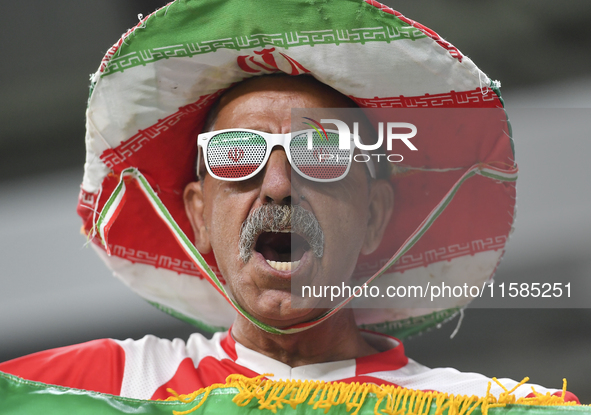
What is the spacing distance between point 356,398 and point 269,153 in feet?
1.63

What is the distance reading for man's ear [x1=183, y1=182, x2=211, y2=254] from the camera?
144cm

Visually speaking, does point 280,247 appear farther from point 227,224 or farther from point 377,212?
point 377,212

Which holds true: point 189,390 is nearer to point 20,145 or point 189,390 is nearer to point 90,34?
point 90,34

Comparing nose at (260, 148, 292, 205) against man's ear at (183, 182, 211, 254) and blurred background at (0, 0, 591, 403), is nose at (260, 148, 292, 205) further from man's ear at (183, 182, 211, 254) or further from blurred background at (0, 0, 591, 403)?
blurred background at (0, 0, 591, 403)

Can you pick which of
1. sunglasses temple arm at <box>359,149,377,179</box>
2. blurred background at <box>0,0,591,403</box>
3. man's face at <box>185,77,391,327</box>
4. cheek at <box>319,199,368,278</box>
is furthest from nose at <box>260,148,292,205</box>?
blurred background at <box>0,0,591,403</box>

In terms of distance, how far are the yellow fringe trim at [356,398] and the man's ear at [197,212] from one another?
1.33 feet

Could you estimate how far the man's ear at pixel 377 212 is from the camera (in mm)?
1430

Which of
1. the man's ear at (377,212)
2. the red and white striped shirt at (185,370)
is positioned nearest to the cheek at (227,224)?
the red and white striped shirt at (185,370)

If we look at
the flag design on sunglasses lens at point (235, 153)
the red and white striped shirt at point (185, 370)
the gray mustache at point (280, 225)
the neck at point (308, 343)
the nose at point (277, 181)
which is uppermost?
the flag design on sunglasses lens at point (235, 153)

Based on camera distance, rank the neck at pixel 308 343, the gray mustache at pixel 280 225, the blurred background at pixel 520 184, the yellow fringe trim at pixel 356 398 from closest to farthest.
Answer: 1. the yellow fringe trim at pixel 356 398
2. the gray mustache at pixel 280 225
3. the neck at pixel 308 343
4. the blurred background at pixel 520 184

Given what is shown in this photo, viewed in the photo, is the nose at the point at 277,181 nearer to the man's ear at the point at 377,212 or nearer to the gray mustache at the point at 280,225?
the gray mustache at the point at 280,225

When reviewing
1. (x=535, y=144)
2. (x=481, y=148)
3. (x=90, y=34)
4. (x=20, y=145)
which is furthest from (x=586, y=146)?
(x=20, y=145)

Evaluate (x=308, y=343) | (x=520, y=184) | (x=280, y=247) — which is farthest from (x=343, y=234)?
(x=520, y=184)

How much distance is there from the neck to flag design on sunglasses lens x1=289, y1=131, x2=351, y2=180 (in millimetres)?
350
